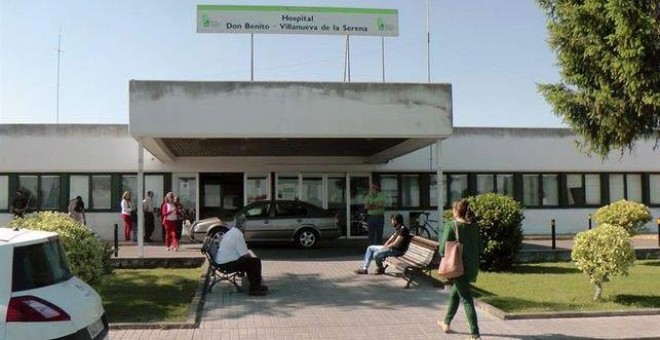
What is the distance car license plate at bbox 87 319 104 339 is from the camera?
536 cm

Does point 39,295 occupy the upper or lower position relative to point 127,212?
lower

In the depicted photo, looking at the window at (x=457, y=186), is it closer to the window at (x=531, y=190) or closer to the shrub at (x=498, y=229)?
the window at (x=531, y=190)

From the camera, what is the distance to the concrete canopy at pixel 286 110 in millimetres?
14750

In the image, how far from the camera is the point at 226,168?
22828 mm

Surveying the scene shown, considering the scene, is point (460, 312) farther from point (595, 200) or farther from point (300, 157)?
point (595, 200)

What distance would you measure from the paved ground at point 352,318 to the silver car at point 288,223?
6052 millimetres

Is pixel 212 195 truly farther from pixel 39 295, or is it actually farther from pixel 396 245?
pixel 39 295

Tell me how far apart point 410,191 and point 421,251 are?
40.0 ft

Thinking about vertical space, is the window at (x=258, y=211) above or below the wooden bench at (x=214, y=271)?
above

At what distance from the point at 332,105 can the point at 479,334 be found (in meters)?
8.13

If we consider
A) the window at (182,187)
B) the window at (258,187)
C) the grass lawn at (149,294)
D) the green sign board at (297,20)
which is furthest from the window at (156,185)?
the grass lawn at (149,294)

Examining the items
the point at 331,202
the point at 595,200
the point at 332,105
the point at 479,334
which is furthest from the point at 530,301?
the point at 595,200

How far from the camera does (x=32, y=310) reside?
192 inches

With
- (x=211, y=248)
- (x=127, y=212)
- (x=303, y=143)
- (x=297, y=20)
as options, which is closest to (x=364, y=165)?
(x=303, y=143)
